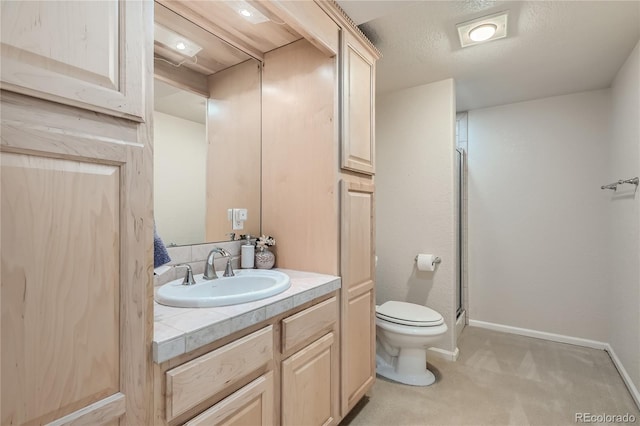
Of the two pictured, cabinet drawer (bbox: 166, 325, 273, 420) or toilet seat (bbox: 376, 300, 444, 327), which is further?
toilet seat (bbox: 376, 300, 444, 327)

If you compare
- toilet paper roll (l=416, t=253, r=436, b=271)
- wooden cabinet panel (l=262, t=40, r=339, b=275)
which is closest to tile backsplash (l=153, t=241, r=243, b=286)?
wooden cabinet panel (l=262, t=40, r=339, b=275)

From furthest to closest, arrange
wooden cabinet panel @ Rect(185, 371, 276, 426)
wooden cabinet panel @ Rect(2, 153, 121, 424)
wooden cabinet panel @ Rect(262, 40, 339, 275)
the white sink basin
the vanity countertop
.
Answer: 1. wooden cabinet panel @ Rect(262, 40, 339, 275)
2. the white sink basin
3. wooden cabinet panel @ Rect(185, 371, 276, 426)
4. the vanity countertop
5. wooden cabinet panel @ Rect(2, 153, 121, 424)

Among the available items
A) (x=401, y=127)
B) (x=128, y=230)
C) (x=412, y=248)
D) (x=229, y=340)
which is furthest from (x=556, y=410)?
(x=128, y=230)

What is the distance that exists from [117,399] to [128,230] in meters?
0.39

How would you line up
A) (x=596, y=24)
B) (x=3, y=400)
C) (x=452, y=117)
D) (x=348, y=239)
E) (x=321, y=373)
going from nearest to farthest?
(x=3, y=400), (x=321, y=373), (x=348, y=239), (x=596, y=24), (x=452, y=117)

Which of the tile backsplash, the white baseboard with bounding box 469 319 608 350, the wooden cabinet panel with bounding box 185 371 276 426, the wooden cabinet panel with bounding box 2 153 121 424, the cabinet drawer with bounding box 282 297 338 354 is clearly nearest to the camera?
the wooden cabinet panel with bounding box 2 153 121 424

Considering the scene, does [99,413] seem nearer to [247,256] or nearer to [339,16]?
[247,256]

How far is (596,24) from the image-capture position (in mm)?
1807

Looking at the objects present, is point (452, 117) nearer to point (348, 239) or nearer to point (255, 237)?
point (348, 239)

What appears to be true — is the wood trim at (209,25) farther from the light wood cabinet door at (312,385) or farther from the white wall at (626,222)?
the white wall at (626,222)

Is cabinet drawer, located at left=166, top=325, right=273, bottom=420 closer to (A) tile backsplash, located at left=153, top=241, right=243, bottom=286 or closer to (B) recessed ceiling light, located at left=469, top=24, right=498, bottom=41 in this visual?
(A) tile backsplash, located at left=153, top=241, right=243, bottom=286

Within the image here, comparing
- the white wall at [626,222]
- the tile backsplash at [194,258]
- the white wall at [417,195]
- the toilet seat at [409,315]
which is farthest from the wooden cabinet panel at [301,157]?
the white wall at [626,222]

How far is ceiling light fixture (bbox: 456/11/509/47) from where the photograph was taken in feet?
5.75

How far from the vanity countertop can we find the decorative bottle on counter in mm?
406
